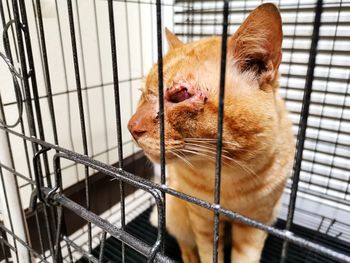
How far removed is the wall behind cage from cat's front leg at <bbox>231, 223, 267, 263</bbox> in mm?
767

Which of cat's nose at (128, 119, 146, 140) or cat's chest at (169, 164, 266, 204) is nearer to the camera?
cat's nose at (128, 119, 146, 140)

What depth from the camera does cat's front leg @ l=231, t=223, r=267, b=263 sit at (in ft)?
3.09

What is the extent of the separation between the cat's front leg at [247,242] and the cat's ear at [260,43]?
1.76 ft

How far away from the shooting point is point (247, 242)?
95 cm

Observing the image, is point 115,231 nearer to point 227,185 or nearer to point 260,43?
point 227,185

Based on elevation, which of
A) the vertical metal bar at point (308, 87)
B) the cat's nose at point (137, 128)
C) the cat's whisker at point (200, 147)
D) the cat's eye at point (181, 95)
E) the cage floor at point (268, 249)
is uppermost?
the vertical metal bar at point (308, 87)

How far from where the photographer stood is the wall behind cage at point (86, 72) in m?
1.12

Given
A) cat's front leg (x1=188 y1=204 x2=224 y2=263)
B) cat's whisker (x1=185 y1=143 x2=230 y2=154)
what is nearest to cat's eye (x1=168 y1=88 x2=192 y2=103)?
cat's whisker (x1=185 y1=143 x2=230 y2=154)

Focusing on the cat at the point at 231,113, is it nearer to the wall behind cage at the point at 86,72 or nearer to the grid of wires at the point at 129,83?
the grid of wires at the point at 129,83

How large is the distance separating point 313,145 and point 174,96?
1085 millimetres

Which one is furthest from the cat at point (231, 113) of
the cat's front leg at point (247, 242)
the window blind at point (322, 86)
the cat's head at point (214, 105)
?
the window blind at point (322, 86)

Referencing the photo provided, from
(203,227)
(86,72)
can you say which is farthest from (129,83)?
(203,227)

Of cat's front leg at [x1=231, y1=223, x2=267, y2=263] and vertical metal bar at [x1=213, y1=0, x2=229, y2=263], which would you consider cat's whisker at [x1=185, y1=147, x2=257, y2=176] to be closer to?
vertical metal bar at [x1=213, y1=0, x2=229, y2=263]

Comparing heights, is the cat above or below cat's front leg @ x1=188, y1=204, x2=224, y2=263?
above
